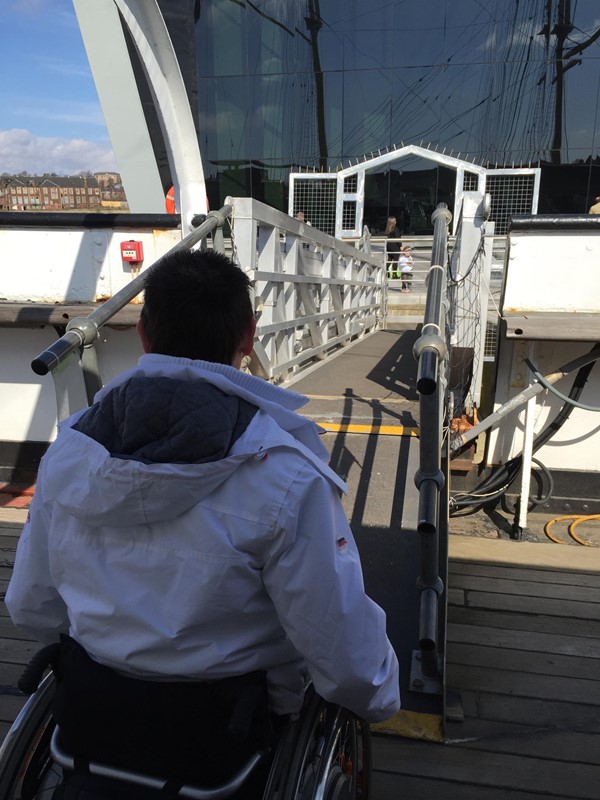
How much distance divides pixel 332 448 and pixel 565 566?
4.88 feet

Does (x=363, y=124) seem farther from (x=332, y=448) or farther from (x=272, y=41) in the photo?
(x=332, y=448)

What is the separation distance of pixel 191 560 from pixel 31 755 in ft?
2.34

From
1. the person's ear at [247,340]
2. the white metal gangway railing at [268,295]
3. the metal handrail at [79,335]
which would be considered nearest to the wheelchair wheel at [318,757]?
the person's ear at [247,340]

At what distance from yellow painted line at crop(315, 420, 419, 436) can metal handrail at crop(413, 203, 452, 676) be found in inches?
52.7

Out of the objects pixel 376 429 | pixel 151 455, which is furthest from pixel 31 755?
pixel 376 429

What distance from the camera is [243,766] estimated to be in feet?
3.79

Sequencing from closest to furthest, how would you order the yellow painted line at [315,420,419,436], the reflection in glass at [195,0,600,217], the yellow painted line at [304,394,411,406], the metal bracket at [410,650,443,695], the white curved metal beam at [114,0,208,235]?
the metal bracket at [410,650,443,695]
the yellow painted line at [315,420,419,436]
the white curved metal beam at [114,0,208,235]
the yellow painted line at [304,394,411,406]
the reflection in glass at [195,0,600,217]

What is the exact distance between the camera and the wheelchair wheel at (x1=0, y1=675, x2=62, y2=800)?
1.35 meters

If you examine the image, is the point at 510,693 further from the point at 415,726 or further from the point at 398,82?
the point at 398,82

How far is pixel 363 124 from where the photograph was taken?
51.6ft

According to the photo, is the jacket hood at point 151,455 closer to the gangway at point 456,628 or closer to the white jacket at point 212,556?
the white jacket at point 212,556

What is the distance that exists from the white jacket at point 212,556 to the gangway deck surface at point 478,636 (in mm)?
1240

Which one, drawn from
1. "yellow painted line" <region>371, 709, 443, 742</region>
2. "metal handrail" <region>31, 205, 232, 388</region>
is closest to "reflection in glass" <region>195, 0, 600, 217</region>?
"metal handrail" <region>31, 205, 232, 388</region>

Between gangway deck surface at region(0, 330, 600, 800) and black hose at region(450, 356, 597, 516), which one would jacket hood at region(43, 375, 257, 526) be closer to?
gangway deck surface at region(0, 330, 600, 800)
